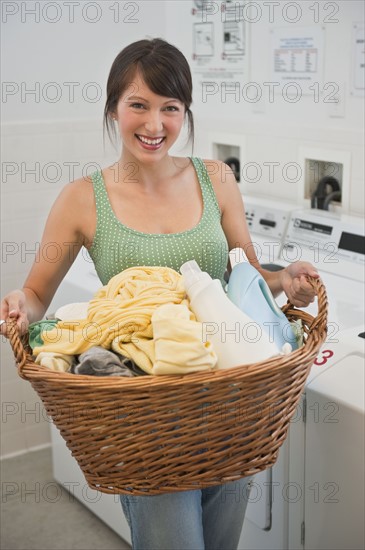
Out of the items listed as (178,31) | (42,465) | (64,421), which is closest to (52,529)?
(42,465)

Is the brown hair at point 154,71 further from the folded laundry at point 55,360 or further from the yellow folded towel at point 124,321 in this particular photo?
the folded laundry at point 55,360

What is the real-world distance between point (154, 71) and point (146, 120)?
0.35 ft

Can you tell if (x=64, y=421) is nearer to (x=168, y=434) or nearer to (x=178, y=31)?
(x=168, y=434)

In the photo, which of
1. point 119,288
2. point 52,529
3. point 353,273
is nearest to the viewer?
point 119,288

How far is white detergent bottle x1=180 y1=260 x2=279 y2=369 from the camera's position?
1.33 metres

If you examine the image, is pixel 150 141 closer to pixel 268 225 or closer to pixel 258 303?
pixel 258 303

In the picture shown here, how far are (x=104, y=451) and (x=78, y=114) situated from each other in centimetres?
217

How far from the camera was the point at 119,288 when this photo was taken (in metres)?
1.48

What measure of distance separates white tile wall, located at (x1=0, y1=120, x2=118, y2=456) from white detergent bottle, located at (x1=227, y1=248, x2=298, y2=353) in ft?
5.97

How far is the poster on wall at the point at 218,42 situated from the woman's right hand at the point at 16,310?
181 centimetres

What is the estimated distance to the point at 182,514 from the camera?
4.99 ft

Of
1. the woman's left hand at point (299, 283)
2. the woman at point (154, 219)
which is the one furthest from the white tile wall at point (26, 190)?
the woman's left hand at point (299, 283)

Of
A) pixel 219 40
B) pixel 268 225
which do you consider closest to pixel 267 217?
pixel 268 225

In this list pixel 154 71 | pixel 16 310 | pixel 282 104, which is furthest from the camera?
pixel 282 104
